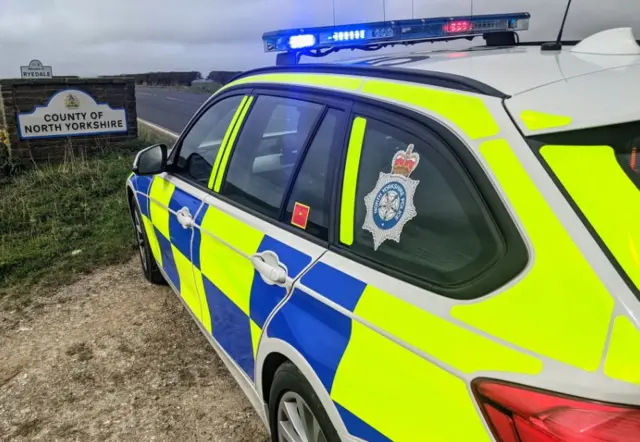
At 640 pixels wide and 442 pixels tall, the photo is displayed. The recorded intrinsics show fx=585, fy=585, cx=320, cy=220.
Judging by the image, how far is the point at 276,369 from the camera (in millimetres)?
2223

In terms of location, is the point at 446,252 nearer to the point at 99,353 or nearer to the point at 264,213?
the point at 264,213

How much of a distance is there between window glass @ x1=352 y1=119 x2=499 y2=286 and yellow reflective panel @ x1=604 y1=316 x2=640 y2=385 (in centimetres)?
34

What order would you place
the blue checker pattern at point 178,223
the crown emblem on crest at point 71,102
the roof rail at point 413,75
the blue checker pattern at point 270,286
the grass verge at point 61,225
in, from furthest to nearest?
the crown emblem on crest at point 71,102 → the grass verge at point 61,225 → the blue checker pattern at point 178,223 → the blue checker pattern at point 270,286 → the roof rail at point 413,75

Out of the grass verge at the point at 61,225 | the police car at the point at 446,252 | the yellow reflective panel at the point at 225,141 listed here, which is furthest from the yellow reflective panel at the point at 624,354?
the grass verge at the point at 61,225

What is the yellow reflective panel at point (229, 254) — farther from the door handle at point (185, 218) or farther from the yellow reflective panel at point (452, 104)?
the yellow reflective panel at point (452, 104)

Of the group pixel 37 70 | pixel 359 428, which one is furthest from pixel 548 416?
pixel 37 70

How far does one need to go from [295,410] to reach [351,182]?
0.83 meters

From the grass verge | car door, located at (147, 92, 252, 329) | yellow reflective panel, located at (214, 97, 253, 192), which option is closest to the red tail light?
yellow reflective panel, located at (214, 97, 253, 192)

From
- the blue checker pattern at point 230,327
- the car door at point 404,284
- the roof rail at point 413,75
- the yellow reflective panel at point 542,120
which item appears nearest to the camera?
the car door at point 404,284

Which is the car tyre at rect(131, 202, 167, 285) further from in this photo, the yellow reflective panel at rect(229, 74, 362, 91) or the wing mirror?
the yellow reflective panel at rect(229, 74, 362, 91)

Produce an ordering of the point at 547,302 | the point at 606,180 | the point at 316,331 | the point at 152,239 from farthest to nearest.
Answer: the point at 152,239
the point at 316,331
the point at 606,180
the point at 547,302

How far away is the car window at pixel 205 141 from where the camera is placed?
3.12 m

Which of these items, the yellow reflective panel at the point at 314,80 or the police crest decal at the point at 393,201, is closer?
the police crest decal at the point at 393,201

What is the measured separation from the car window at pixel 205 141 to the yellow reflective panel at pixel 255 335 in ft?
3.27
